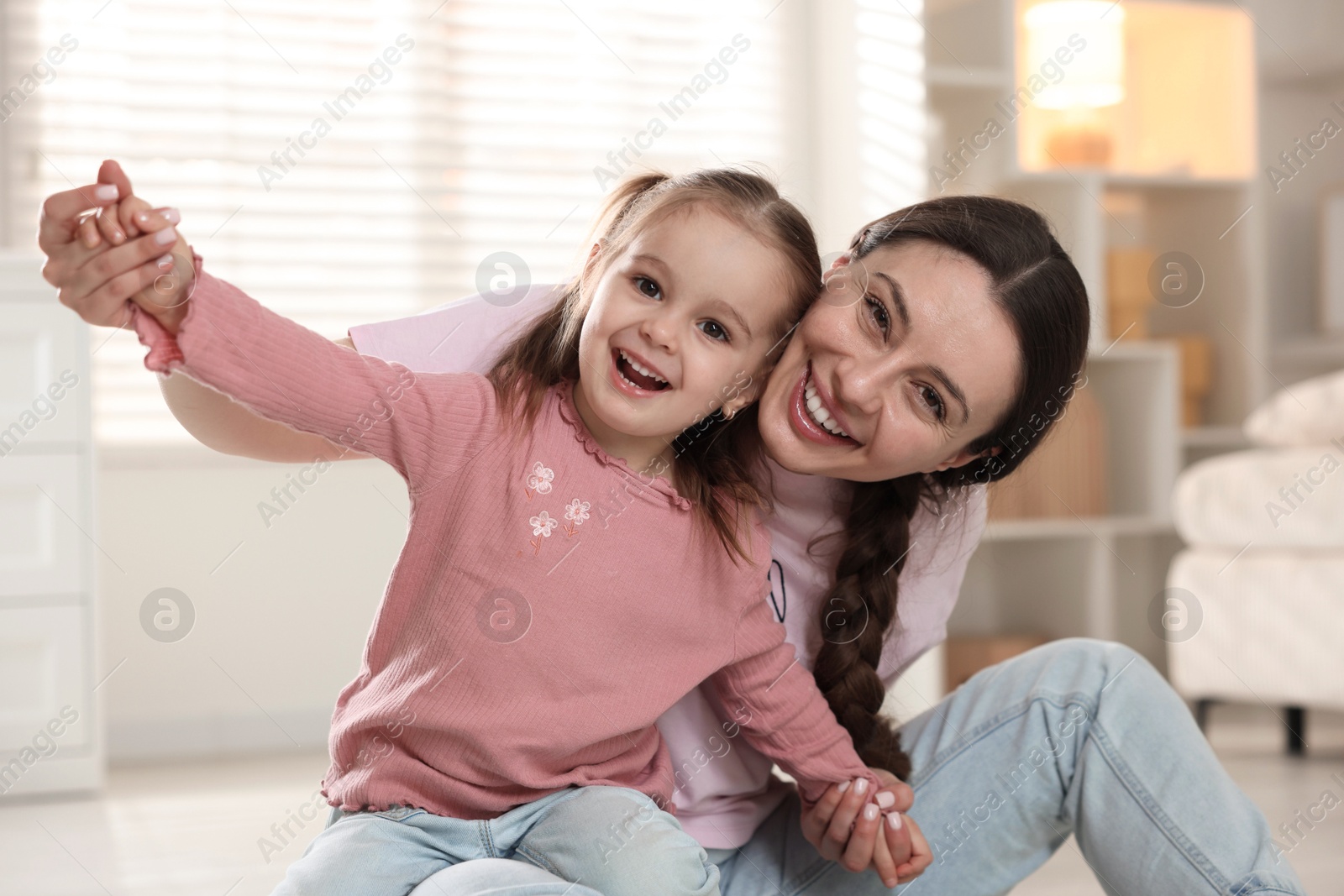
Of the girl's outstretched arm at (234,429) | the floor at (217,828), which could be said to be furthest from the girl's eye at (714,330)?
the floor at (217,828)

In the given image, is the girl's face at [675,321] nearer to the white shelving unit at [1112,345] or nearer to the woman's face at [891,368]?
the woman's face at [891,368]

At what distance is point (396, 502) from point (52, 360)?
726 mm

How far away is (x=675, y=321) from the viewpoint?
854mm

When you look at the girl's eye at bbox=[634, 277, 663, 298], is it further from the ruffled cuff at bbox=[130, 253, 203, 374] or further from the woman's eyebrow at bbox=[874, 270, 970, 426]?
the ruffled cuff at bbox=[130, 253, 203, 374]

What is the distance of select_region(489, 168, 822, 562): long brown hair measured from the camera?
2.93ft

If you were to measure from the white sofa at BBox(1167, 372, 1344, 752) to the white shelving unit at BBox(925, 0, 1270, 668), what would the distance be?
0.37m

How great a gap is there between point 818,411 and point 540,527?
0.21 m

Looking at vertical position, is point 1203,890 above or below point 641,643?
below

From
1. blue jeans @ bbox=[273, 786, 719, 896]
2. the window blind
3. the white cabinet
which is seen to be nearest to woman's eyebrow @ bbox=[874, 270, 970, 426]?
blue jeans @ bbox=[273, 786, 719, 896]

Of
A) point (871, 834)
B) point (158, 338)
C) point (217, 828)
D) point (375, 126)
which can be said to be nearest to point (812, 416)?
point (871, 834)

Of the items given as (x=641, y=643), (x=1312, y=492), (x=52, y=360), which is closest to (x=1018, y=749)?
(x=641, y=643)

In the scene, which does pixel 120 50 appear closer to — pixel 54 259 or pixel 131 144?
pixel 131 144

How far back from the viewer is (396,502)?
252 centimetres

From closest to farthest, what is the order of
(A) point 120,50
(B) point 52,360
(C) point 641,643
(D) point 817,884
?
1. (C) point 641,643
2. (D) point 817,884
3. (B) point 52,360
4. (A) point 120,50
